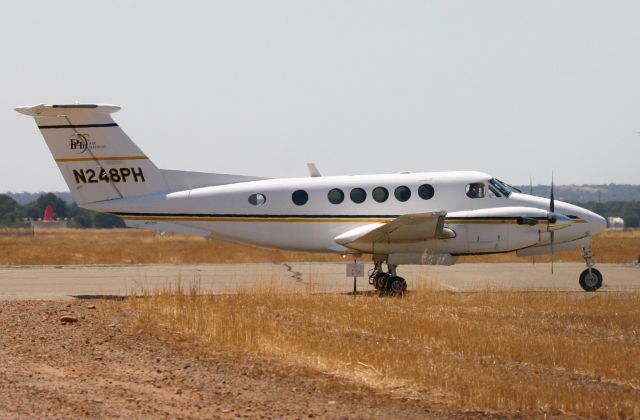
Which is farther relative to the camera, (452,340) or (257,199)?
(257,199)

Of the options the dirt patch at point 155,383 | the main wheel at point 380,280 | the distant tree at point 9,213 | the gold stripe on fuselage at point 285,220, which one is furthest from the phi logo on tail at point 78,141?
the distant tree at point 9,213

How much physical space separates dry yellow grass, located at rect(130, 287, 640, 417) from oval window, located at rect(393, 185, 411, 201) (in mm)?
2694

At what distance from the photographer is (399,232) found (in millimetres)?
24188

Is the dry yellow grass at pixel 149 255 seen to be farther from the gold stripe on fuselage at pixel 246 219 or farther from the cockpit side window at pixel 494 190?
the cockpit side window at pixel 494 190

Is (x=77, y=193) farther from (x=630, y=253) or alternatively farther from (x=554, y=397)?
(x=630, y=253)

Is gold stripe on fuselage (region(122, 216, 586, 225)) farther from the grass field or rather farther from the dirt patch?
Result: the grass field

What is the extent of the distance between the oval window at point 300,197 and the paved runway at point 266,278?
6.38ft

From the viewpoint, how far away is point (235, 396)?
36.8 feet

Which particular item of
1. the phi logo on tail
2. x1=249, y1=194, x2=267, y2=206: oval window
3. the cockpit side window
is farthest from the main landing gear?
the phi logo on tail

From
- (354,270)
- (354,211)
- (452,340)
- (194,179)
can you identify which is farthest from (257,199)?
(452,340)

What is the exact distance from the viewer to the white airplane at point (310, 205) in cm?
2422

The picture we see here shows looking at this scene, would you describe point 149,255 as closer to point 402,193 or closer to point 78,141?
point 78,141

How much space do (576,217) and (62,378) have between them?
54.3ft

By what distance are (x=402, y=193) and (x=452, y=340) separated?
31.2 feet
